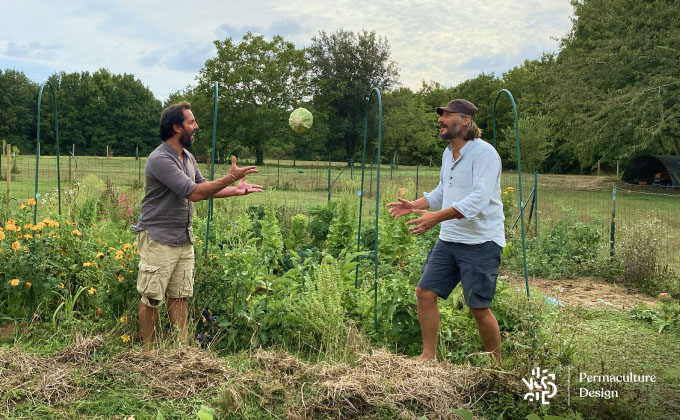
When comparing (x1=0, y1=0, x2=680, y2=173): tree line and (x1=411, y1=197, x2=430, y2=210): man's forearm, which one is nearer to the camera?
(x1=411, y1=197, x2=430, y2=210): man's forearm

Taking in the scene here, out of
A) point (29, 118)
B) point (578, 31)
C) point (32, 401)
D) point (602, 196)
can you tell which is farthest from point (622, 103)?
point (29, 118)

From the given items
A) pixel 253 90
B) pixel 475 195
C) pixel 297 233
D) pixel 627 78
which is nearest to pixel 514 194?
pixel 627 78

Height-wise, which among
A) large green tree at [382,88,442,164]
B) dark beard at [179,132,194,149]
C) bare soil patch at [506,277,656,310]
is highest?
large green tree at [382,88,442,164]

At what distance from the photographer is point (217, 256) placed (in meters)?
3.90

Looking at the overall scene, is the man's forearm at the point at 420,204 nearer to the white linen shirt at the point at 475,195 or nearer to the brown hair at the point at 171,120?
the white linen shirt at the point at 475,195

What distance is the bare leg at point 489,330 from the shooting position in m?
3.17

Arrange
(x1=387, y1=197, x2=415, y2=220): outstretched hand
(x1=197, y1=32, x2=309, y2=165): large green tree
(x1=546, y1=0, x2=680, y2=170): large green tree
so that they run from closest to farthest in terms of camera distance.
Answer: (x1=387, y1=197, x2=415, y2=220): outstretched hand, (x1=546, y1=0, x2=680, y2=170): large green tree, (x1=197, y1=32, x2=309, y2=165): large green tree

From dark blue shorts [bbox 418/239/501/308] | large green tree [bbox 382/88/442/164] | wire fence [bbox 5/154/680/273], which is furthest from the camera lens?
large green tree [bbox 382/88/442/164]

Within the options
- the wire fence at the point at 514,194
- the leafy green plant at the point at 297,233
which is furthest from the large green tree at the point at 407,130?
the leafy green plant at the point at 297,233

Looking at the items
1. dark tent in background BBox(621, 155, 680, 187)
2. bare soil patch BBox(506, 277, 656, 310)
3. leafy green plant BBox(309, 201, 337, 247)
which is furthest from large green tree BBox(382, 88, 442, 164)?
bare soil patch BBox(506, 277, 656, 310)

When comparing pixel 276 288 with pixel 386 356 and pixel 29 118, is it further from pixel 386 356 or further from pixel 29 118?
pixel 29 118

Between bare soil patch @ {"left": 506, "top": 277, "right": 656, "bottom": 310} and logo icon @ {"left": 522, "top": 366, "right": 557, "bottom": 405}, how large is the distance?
2.58 meters

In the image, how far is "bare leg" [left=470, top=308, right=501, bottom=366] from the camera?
3168 mm

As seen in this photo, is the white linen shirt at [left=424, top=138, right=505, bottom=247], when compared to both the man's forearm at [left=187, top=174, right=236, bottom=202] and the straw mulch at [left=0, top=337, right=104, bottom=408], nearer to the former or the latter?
the man's forearm at [left=187, top=174, right=236, bottom=202]
